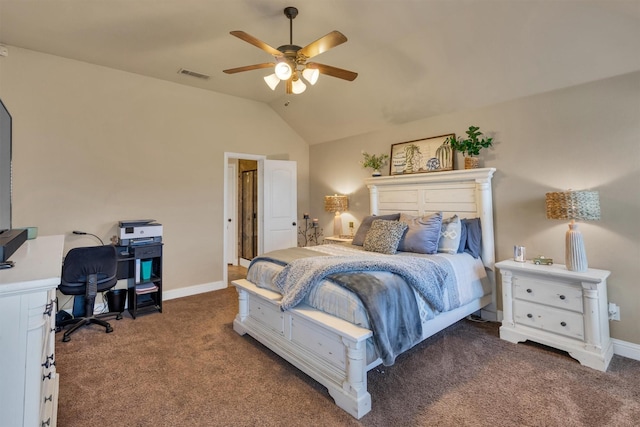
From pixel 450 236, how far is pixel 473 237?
10.8 inches

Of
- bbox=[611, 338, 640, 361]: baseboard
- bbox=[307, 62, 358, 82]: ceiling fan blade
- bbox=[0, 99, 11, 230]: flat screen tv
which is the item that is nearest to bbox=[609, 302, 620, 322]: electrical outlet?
bbox=[611, 338, 640, 361]: baseboard

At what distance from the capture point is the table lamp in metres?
2.47

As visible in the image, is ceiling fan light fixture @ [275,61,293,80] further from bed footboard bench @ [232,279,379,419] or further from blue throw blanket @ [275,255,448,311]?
bed footboard bench @ [232,279,379,419]

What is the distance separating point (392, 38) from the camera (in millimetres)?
3016

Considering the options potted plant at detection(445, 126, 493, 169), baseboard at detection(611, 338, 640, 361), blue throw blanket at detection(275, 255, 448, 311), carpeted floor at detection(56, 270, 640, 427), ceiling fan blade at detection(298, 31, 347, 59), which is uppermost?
ceiling fan blade at detection(298, 31, 347, 59)

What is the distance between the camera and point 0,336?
0.99 metres

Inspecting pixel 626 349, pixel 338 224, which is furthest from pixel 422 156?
pixel 626 349

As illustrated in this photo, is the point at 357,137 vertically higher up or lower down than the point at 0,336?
higher up

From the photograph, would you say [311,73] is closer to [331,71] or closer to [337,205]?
[331,71]

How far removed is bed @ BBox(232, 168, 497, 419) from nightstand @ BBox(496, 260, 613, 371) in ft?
1.16

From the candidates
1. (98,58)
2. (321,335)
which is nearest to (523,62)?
(321,335)

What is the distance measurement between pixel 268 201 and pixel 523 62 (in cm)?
362

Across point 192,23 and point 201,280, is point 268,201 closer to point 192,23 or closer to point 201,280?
point 201,280

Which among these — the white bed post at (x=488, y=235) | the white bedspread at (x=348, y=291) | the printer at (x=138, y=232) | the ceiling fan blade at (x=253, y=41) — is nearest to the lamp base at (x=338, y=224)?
the white bedspread at (x=348, y=291)
